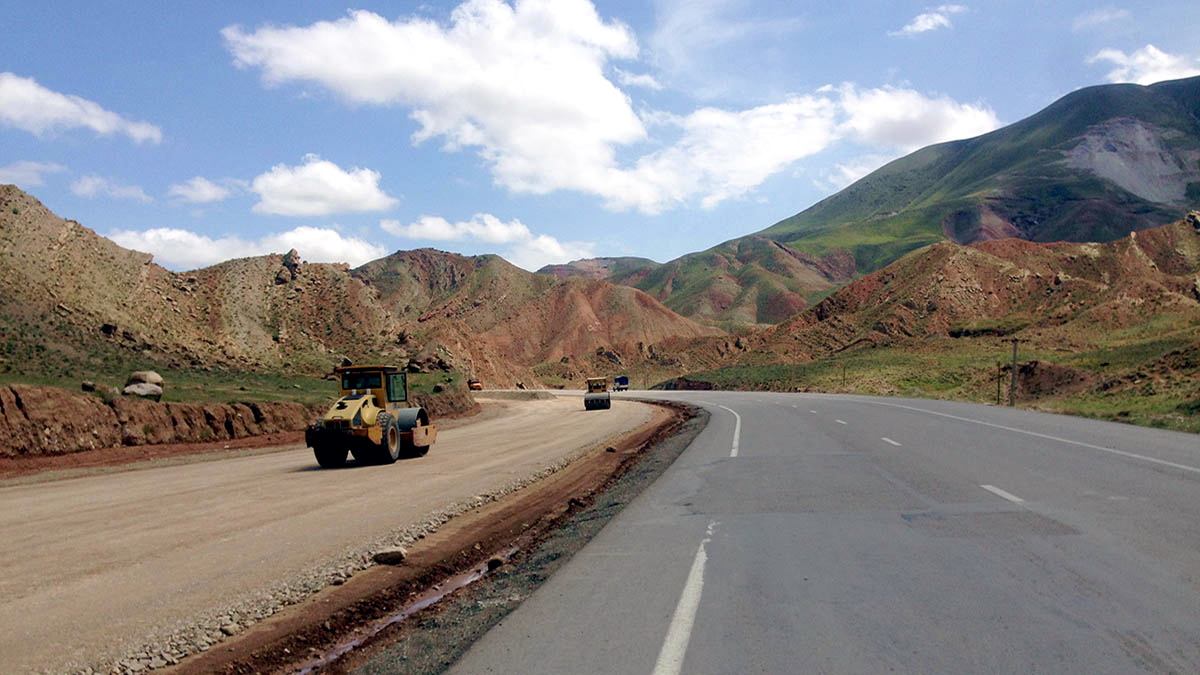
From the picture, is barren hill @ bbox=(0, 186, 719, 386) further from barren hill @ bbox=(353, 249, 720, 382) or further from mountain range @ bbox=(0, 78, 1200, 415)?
barren hill @ bbox=(353, 249, 720, 382)

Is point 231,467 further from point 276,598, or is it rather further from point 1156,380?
point 1156,380

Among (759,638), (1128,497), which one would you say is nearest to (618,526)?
(759,638)

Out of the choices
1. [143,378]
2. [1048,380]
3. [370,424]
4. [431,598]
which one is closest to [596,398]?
[143,378]

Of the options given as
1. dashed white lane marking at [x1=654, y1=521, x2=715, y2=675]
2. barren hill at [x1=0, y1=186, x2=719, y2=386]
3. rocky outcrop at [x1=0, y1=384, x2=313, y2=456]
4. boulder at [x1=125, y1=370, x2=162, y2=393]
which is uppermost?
barren hill at [x1=0, y1=186, x2=719, y2=386]

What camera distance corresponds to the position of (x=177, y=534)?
1166cm

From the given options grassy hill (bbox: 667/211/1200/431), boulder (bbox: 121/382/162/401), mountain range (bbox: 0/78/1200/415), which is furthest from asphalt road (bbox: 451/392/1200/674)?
grassy hill (bbox: 667/211/1200/431)

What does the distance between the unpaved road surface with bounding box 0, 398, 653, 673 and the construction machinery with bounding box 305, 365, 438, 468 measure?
583 mm

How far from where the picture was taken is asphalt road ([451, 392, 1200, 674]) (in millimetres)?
5180

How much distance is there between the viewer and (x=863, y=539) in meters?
8.64

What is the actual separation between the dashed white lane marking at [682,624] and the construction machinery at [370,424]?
13.8 meters

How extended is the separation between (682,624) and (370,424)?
51.4ft

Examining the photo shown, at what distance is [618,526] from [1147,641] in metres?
6.18

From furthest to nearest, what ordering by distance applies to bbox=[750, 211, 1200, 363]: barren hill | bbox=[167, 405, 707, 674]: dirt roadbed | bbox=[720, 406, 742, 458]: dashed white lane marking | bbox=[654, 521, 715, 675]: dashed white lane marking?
bbox=[750, 211, 1200, 363]: barren hill, bbox=[720, 406, 742, 458]: dashed white lane marking, bbox=[167, 405, 707, 674]: dirt roadbed, bbox=[654, 521, 715, 675]: dashed white lane marking

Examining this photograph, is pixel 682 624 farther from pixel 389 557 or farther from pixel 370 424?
pixel 370 424
